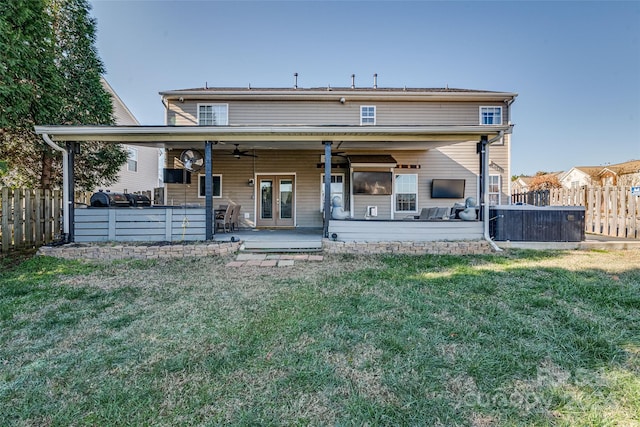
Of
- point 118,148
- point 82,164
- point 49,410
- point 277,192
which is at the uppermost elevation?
point 118,148

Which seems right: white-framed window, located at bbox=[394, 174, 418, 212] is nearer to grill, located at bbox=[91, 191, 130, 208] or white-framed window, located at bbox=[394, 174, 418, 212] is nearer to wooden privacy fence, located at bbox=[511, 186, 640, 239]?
wooden privacy fence, located at bbox=[511, 186, 640, 239]

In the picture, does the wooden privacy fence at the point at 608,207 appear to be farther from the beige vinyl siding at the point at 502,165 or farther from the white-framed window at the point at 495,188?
the white-framed window at the point at 495,188

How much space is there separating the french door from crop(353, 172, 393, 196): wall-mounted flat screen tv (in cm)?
250

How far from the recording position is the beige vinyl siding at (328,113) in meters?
11.7

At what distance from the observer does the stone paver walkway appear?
6.36 m

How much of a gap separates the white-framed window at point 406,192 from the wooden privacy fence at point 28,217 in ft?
36.2

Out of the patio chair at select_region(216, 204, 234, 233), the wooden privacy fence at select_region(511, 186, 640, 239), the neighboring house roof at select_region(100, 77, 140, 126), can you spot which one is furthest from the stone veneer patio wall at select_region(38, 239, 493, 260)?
the neighboring house roof at select_region(100, 77, 140, 126)

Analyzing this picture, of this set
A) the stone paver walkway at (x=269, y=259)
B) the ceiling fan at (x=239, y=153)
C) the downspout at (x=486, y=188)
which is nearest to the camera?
the stone paver walkway at (x=269, y=259)

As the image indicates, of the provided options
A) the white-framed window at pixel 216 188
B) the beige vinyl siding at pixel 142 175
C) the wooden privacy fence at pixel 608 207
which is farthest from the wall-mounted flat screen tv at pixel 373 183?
the beige vinyl siding at pixel 142 175

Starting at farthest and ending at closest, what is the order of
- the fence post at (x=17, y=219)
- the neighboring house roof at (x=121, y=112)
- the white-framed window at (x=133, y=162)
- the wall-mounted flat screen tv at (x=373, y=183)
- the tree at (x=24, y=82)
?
the white-framed window at (x=133, y=162) → the neighboring house roof at (x=121, y=112) → the wall-mounted flat screen tv at (x=373, y=183) → the fence post at (x=17, y=219) → the tree at (x=24, y=82)

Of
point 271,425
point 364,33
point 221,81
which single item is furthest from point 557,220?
point 221,81

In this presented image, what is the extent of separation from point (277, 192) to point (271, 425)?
10.2 m

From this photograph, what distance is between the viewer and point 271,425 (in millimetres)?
1873

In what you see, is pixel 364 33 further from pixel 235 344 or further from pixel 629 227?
pixel 235 344
